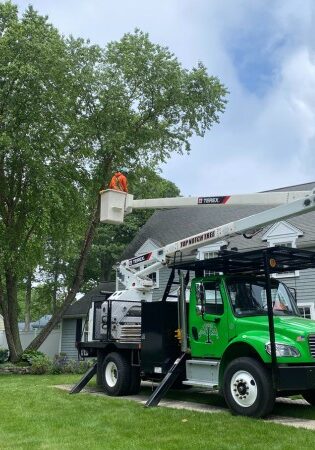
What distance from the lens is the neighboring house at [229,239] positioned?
21.2 metres

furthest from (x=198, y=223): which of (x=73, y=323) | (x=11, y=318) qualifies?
(x=73, y=323)

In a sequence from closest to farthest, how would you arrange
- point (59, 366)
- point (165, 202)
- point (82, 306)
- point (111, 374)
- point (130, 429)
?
1. point (130, 429)
2. point (165, 202)
3. point (111, 374)
4. point (59, 366)
5. point (82, 306)

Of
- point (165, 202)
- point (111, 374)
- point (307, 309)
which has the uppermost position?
point (165, 202)

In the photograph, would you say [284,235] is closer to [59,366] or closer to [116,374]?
[59,366]

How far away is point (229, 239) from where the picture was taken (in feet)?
76.1

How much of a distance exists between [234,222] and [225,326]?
1.94m

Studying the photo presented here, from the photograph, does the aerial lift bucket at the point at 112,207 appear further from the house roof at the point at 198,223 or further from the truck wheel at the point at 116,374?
the house roof at the point at 198,223

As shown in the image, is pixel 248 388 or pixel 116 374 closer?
pixel 248 388

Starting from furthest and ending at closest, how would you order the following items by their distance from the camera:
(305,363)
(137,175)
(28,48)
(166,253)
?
(137,175) < (28,48) < (166,253) < (305,363)

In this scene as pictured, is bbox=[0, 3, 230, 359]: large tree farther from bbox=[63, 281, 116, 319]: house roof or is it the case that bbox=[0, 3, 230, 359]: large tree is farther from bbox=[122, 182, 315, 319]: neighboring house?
bbox=[63, 281, 116, 319]: house roof

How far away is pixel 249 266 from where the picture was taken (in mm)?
10070

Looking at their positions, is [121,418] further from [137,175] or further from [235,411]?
[137,175]

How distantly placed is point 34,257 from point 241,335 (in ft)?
59.1

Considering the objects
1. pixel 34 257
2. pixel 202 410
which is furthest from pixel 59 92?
pixel 202 410
